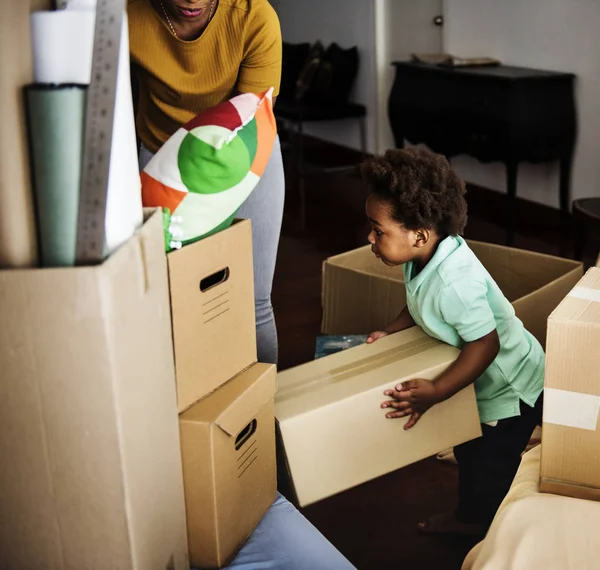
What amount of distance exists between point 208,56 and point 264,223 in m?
0.35

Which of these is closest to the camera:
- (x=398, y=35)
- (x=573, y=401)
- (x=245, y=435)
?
(x=573, y=401)

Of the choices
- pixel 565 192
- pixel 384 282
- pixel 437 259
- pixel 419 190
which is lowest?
pixel 565 192

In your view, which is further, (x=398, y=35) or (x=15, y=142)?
(x=398, y=35)

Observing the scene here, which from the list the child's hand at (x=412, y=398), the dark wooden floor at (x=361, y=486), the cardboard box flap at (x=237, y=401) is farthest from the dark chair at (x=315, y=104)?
the cardboard box flap at (x=237, y=401)

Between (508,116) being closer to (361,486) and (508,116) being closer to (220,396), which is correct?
(361,486)

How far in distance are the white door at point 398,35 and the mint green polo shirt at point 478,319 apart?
394 cm

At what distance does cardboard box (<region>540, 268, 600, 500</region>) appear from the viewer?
3.64ft

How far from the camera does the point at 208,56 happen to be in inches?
63.4

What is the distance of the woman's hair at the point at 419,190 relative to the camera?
1.63 meters

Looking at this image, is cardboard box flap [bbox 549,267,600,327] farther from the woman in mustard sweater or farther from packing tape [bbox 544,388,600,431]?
the woman in mustard sweater

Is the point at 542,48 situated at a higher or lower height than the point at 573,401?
higher

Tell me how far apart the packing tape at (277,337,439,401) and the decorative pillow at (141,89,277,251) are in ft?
1.33

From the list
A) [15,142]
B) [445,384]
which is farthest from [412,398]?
[15,142]

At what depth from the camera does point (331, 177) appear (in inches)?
223
